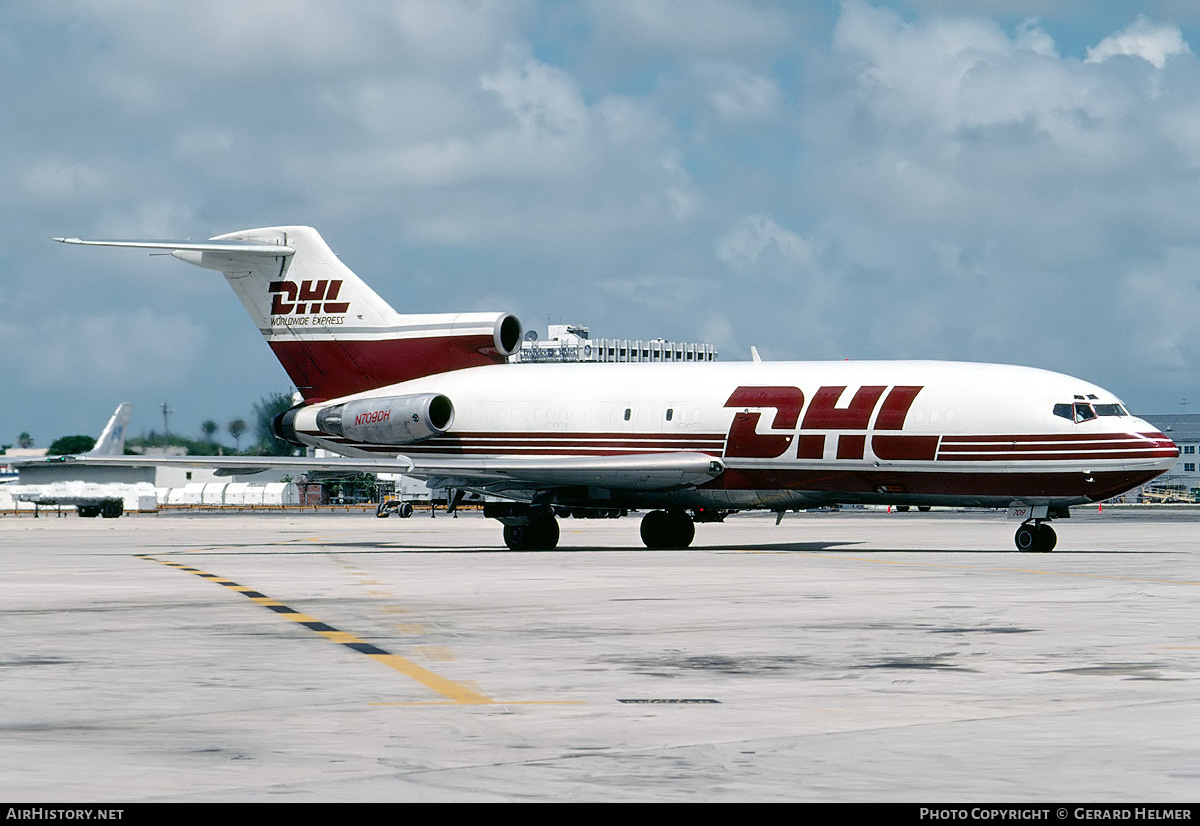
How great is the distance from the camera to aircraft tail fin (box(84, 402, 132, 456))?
98188 mm

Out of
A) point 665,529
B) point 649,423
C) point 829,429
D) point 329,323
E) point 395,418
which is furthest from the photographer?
point 329,323

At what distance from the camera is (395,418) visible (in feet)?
141

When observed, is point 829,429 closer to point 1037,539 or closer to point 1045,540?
point 1037,539

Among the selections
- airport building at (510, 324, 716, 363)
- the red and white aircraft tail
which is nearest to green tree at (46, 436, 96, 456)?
airport building at (510, 324, 716, 363)

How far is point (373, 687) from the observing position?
500 inches

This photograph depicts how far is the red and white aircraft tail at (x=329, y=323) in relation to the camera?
44.7m

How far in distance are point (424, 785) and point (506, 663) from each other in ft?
19.6

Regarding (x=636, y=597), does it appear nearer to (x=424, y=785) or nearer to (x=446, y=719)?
(x=446, y=719)

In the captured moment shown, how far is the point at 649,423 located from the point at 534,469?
3.27m

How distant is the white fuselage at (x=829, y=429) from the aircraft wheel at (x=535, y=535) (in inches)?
40.4

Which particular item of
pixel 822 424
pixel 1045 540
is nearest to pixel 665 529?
pixel 822 424

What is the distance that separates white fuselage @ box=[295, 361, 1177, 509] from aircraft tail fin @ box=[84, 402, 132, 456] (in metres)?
59.5

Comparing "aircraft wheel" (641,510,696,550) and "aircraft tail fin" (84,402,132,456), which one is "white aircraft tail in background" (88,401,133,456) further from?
"aircraft wheel" (641,510,696,550)
